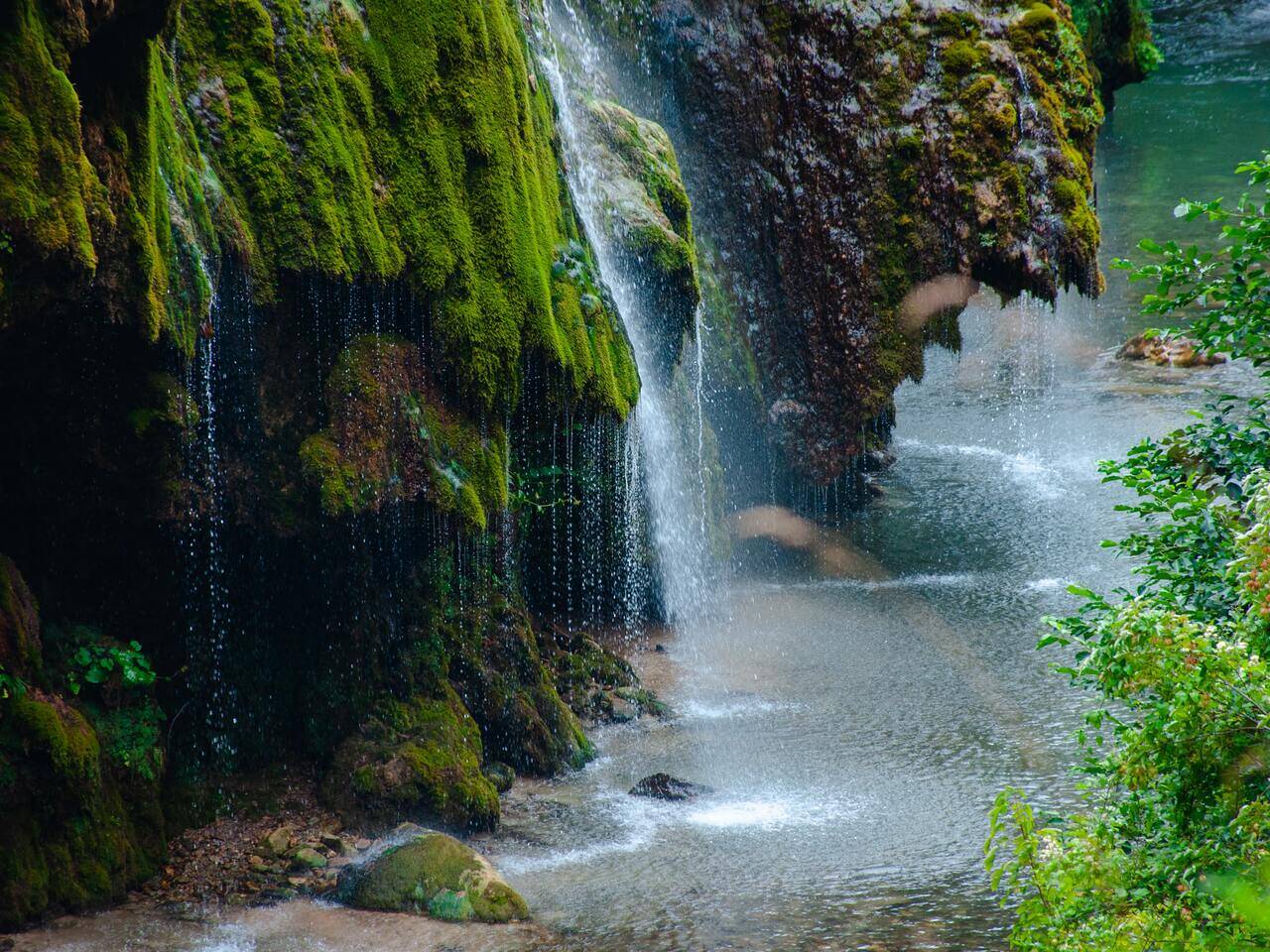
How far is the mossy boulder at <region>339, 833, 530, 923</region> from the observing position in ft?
21.9

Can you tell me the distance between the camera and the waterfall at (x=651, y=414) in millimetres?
11297

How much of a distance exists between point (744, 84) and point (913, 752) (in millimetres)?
8834

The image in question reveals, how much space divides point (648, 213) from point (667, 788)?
224 inches

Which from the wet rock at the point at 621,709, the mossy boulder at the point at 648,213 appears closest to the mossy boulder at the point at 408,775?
the wet rock at the point at 621,709

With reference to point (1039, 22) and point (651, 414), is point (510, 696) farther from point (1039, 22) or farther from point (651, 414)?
point (1039, 22)

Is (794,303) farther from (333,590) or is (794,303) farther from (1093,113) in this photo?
(333,590)

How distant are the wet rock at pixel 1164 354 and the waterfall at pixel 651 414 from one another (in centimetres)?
1011

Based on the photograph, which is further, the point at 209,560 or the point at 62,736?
the point at 209,560

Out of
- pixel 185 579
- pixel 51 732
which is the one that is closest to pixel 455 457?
pixel 185 579

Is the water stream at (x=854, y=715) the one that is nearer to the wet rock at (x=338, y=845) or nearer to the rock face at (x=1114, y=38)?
the wet rock at (x=338, y=845)

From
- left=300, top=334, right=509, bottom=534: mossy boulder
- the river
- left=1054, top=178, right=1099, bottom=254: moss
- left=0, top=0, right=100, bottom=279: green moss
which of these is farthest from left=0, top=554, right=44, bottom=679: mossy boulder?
left=1054, top=178, right=1099, bottom=254: moss

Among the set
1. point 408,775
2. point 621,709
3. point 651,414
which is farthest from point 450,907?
point 651,414

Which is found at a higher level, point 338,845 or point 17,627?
point 17,627

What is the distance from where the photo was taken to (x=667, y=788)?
8.52m
